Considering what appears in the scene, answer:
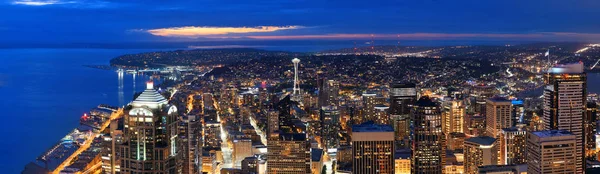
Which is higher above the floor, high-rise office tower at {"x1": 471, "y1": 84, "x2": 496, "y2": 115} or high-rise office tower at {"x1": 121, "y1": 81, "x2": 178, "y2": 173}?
high-rise office tower at {"x1": 121, "y1": 81, "x2": 178, "y2": 173}

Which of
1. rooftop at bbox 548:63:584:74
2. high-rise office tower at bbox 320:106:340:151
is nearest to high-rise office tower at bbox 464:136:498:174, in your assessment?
rooftop at bbox 548:63:584:74

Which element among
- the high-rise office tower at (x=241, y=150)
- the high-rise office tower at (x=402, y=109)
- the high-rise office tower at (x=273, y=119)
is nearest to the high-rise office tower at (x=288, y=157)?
the high-rise office tower at (x=241, y=150)

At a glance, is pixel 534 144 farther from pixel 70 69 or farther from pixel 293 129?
pixel 70 69

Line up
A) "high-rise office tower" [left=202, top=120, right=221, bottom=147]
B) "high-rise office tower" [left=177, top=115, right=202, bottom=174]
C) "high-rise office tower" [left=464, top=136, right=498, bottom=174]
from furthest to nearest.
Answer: "high-rise office tower" [left=202, top=120, right=221, bottom=147] → "high-rise office tower" [left=464, top=136, right=498, bottom=174] → "high-rise office tower" [left=177, top=115, right=202, bottom=174]

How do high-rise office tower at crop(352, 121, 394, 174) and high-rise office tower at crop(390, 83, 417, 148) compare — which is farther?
high-rise office tower at crop(390, 83, 417, 148)

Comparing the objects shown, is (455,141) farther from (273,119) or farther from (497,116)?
(273,119)

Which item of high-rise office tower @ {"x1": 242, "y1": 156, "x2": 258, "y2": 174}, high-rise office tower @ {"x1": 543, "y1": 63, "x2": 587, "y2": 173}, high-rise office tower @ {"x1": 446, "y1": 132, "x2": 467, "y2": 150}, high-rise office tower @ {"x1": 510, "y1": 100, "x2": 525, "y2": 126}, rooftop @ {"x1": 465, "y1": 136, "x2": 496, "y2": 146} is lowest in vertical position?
high-rise office tower @ {"x1": 242, "y1": 156, "x2": 258, "y2": 174}

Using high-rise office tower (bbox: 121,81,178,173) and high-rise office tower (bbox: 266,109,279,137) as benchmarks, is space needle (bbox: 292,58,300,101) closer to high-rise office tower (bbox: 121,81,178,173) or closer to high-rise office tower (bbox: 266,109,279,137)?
high-rise office tower (bbox: 266,109,279,137)

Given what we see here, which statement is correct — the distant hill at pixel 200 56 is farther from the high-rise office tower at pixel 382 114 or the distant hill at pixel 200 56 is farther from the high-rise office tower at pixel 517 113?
the high-rise office tower at pixel 517 113
